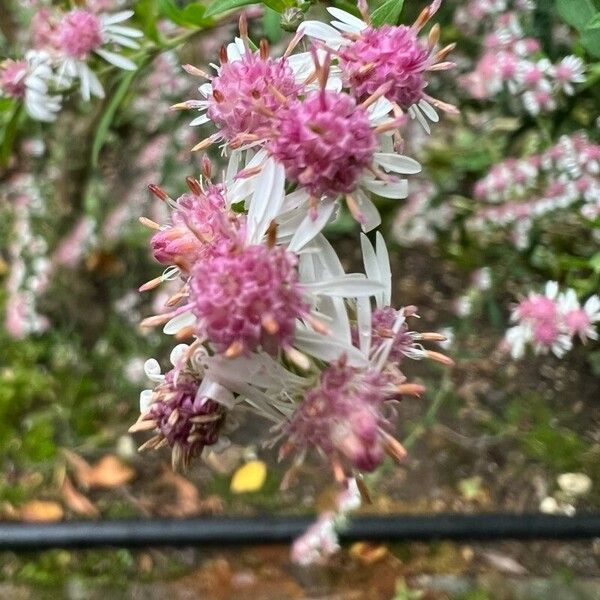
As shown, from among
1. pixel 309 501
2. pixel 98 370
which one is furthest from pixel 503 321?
pixel 98 370

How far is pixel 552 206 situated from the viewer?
42.6 inches

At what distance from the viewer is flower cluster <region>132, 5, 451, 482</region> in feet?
1.25

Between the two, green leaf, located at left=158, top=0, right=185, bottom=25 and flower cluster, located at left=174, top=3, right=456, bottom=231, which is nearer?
flower cluster, located at left=174, top=3, right=456, bottom=231

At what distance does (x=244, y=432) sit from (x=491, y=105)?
0.71m

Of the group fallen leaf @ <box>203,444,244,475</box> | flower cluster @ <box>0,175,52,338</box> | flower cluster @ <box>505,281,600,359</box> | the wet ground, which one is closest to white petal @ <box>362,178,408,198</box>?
flower cluster @ <box>505,281,600,359</box>

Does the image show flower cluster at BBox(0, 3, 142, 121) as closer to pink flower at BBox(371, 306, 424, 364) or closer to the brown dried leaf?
pink flower at BBox(371, 306, 424, 364)

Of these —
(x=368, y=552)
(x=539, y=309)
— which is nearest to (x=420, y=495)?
(x=368, y=552)

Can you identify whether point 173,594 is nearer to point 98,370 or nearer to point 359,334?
point 98,370

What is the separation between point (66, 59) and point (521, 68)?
554 mm

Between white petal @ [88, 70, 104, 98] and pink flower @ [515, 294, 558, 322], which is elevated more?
white petal @ [88, 70, 104, 98]

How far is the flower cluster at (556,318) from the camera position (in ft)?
2.77

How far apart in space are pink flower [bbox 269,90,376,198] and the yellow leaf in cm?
103

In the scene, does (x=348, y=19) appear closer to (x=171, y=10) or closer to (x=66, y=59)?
(x=171, y=10)

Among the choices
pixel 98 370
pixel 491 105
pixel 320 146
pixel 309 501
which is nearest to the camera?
pixel 320 146
